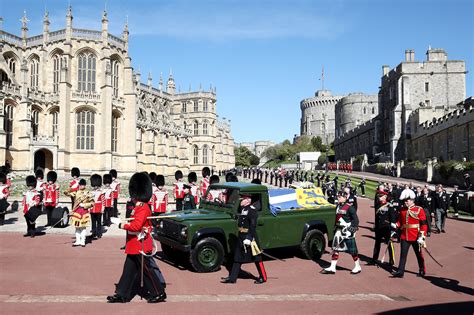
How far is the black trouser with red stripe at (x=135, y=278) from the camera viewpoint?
7285mm

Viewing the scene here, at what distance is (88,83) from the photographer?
1874 inches

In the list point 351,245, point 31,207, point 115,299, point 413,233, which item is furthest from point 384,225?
point 31,207

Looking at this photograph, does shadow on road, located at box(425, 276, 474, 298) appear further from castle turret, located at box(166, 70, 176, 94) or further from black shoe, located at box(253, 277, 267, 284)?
castle turret, located at box(166, 70, 176, 94)

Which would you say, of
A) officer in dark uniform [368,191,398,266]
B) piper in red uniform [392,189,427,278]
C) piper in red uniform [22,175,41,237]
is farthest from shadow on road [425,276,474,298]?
piper in red uniform [22,175,41,237]

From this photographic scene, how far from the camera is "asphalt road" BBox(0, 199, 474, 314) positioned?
7.14 metres

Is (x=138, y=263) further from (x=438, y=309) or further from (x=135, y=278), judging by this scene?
(x=438, y=309)

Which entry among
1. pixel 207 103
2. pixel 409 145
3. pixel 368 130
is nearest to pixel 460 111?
pixel 409 145

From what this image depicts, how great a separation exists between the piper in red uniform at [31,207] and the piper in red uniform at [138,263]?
8.07 metres

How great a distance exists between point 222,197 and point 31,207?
24.3 feet

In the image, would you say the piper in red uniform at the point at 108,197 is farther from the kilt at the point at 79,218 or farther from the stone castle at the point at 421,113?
the stone castle at the point at 421,113

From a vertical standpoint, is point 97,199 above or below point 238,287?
above

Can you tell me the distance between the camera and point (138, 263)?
7.52 metres

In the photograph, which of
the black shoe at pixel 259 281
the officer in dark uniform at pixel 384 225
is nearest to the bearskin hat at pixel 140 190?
the black shoe at pixel 259 281

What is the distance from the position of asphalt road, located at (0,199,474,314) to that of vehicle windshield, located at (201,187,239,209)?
1690mm
